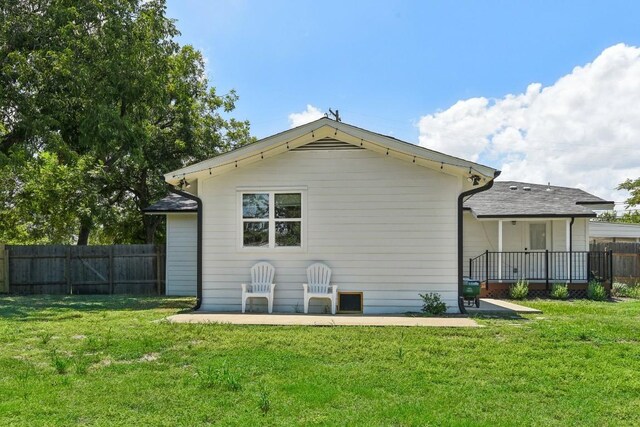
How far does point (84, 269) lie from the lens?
1457 cm

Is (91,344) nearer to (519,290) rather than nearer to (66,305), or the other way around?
(66,305)

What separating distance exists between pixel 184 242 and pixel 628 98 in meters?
16.3

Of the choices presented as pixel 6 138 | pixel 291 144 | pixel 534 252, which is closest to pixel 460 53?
pixel 534 252

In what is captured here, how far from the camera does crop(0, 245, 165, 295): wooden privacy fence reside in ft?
47.2

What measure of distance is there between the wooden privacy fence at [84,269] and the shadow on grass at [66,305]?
165 cm

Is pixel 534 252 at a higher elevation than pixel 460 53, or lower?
lower

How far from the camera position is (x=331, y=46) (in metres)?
15.3

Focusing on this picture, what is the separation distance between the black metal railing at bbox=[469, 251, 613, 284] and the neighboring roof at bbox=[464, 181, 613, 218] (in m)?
1.10

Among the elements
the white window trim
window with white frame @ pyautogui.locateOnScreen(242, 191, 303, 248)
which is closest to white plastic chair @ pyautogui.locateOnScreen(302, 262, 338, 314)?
the white window trim

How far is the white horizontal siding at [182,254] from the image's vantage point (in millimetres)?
13711

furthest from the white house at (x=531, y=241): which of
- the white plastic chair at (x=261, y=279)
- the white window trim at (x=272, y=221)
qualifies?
the white plastic chair at (x=261, y=279)

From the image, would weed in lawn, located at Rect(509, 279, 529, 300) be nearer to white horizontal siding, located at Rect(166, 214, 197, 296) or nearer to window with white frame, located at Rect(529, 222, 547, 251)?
window with white frame, located at Rect(529, 222, 547, 251)

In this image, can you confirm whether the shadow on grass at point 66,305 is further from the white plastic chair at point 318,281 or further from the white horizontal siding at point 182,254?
the white plastic chair at point 318,281

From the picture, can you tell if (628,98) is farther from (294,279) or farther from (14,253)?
(14,253)
